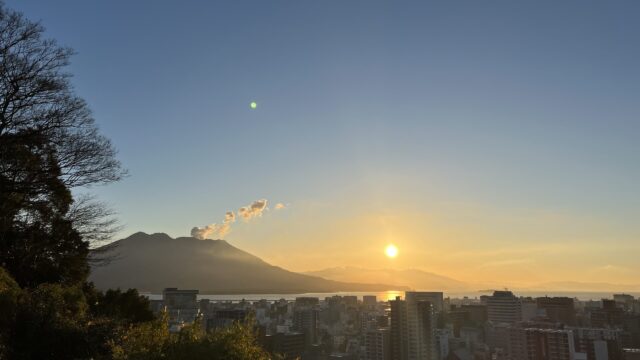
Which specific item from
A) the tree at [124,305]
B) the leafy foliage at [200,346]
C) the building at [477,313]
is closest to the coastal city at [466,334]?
the building at [477,313]

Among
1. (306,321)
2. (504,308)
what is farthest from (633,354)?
(504,308)

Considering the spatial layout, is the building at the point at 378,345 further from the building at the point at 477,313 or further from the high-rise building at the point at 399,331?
the building at the point at 477,313

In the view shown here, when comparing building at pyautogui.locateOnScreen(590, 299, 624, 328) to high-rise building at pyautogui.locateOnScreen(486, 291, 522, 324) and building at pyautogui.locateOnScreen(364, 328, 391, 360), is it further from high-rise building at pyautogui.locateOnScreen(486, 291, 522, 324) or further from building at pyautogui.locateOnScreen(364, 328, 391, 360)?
building at pyautogui.locateOnScreen(364, 328, 391, 360)

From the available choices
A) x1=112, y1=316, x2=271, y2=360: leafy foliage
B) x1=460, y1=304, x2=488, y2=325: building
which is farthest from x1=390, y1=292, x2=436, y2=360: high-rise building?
x1=112, y1=316, x2=271, y2=360: leafy foliage

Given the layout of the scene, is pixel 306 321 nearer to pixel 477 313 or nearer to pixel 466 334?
pixel 466 334

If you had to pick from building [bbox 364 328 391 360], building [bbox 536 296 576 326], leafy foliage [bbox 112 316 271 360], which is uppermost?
building [bbox 536 296 576 326]
